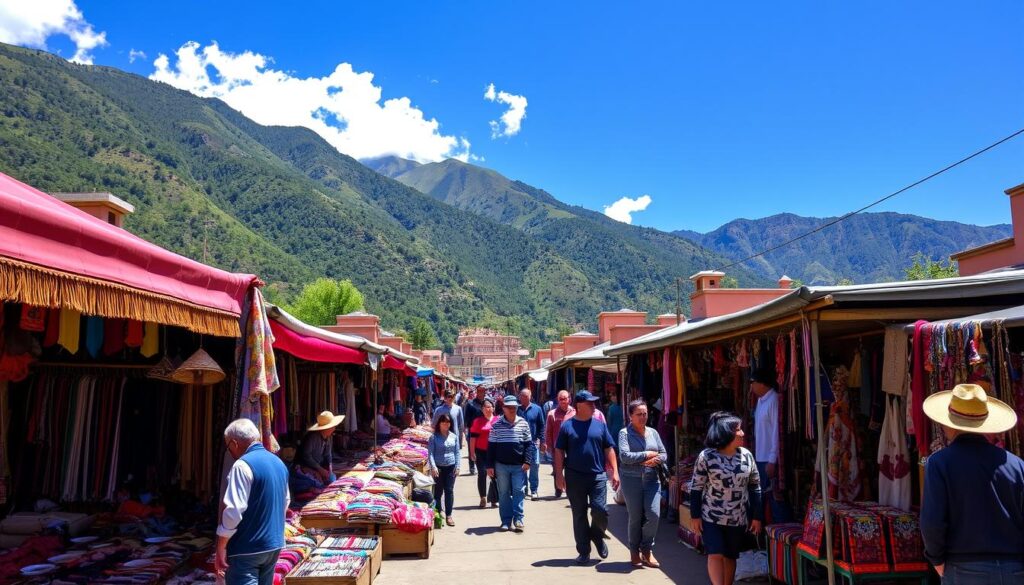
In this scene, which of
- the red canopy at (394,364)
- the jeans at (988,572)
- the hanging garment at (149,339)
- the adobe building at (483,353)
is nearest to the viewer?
the jeans at (988,572)

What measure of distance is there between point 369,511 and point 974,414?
5868mm

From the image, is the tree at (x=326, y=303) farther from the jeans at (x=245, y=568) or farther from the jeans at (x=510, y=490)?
the jeans at (x=245, y=568)

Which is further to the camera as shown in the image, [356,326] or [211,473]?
[356,326]

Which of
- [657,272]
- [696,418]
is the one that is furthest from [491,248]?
[696,418]

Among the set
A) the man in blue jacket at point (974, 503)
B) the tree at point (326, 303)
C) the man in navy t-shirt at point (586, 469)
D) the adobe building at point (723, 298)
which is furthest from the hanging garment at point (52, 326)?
the tree at point (326, 303)

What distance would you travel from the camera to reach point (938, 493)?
380 cm

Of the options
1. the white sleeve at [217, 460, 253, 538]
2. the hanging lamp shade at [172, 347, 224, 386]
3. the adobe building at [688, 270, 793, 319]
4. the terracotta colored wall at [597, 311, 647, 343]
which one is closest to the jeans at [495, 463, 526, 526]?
the hanging lamp shade at [172, 347, 224, 386]

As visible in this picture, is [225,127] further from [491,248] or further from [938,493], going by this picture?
[938,493]

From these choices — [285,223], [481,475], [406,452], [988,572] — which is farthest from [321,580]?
[285,223]

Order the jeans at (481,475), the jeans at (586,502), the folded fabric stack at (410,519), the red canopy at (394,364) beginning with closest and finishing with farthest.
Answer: the jeans at (586,502) → the folded fabric stack at (410,519) → the jeans at (481,475) → the red canopy at (394,364)

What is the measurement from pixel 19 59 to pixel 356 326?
114319 millimetres

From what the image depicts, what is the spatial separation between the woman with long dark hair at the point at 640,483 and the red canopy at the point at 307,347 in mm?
3296

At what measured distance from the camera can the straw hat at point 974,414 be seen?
3.83m

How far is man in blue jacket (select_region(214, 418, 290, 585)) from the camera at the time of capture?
427 centimetres
